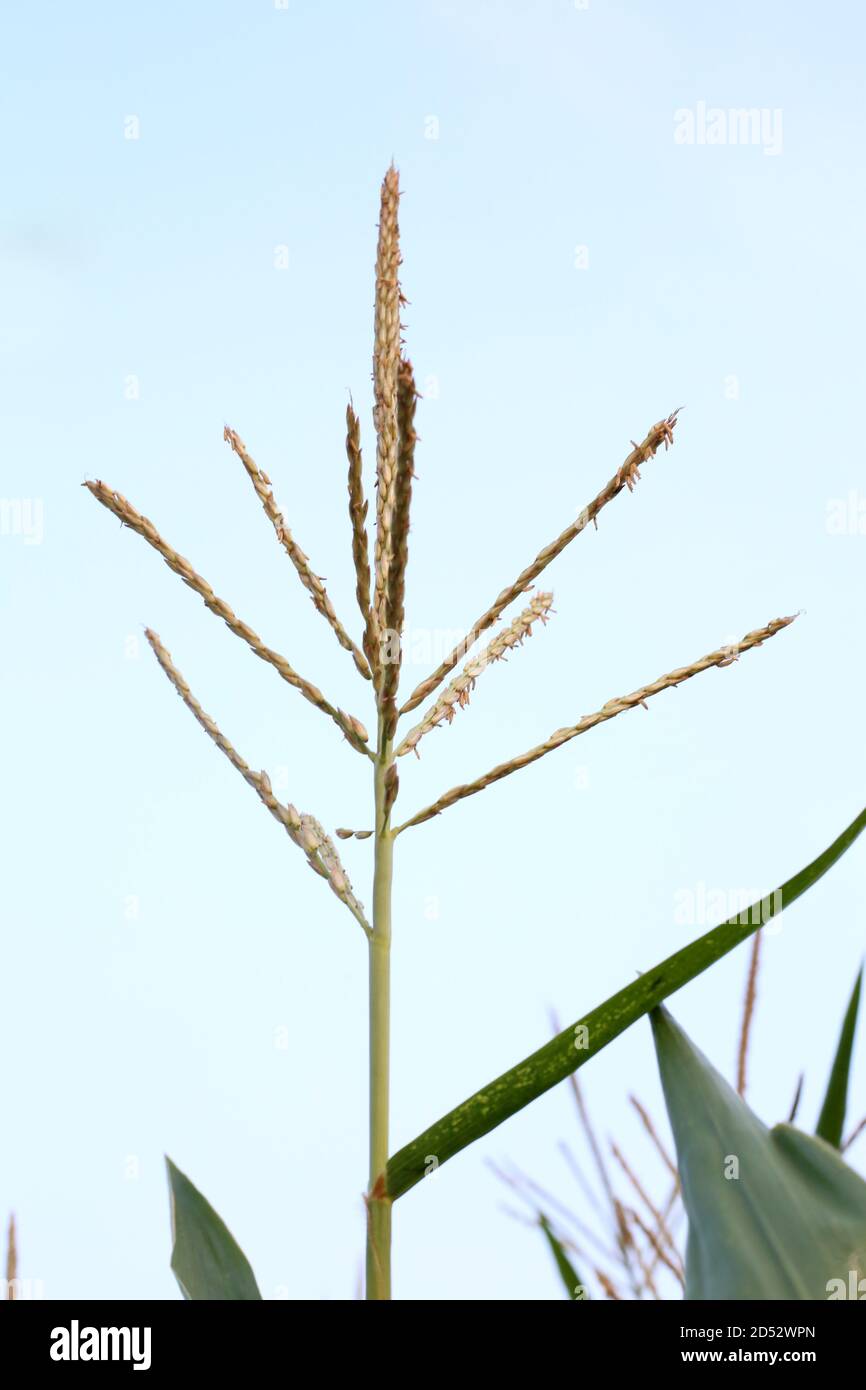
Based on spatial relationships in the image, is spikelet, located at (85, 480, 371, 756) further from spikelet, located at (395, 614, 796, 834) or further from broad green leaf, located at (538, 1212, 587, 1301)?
broad green leaf, located at (538, 1212, 587, 1301)

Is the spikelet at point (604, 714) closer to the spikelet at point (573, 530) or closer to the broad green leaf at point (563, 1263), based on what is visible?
the spikelet at point (573, 530)

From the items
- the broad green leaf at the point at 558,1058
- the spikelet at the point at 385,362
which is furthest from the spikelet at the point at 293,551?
the broad green leaf at the point at 558,1058

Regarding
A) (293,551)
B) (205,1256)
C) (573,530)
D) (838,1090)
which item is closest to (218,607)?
(293,551)

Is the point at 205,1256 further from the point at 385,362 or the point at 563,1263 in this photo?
the point at 385,362

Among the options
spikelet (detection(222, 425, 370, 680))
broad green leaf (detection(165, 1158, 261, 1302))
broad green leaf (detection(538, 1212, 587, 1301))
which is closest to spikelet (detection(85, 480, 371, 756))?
spikelet (detection(222, 425, 370, 680))
